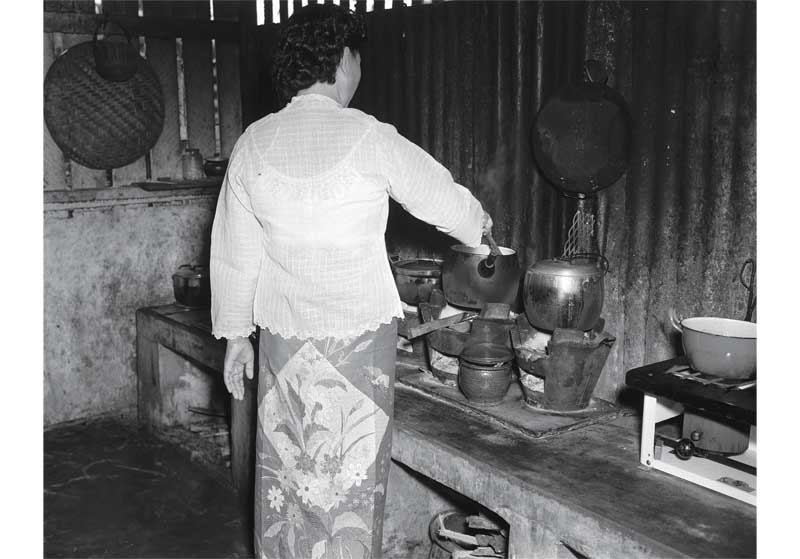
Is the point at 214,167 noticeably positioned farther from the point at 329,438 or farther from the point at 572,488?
the point at 572,488

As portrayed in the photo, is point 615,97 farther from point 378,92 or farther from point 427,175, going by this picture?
point 378,92

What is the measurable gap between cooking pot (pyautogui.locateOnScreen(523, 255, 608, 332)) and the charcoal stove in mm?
479

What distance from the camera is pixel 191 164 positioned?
599 centimetres

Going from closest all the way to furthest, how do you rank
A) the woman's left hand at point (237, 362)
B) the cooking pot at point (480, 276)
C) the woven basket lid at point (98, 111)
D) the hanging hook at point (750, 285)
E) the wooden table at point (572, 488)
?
the wooden table at point (572, 488), the woman's left hand at point (237, 362), the hanging hook at point (750, 285), the cooking pot at point (480, 276), the woven basket lid at point (98, 111)

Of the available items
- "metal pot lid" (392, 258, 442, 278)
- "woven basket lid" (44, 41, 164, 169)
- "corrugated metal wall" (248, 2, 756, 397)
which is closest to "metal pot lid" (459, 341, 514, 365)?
"corrugated metal wall" (248, 2, 756, 397)

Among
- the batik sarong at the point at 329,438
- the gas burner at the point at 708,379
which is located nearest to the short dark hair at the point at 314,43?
the batik sarong at the point at 329,438

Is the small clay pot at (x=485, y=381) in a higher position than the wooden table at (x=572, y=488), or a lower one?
higher

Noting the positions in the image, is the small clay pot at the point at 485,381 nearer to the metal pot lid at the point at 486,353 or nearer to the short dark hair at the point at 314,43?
the metal pot lid at the point at 486,353

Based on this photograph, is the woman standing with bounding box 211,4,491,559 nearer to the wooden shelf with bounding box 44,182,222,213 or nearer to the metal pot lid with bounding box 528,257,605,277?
the metal pot lid with bounding box 528,257,605,277

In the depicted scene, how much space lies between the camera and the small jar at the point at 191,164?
5992 millimetres

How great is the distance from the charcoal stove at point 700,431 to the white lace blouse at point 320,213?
0.84 m

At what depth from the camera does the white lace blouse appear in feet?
8.57
